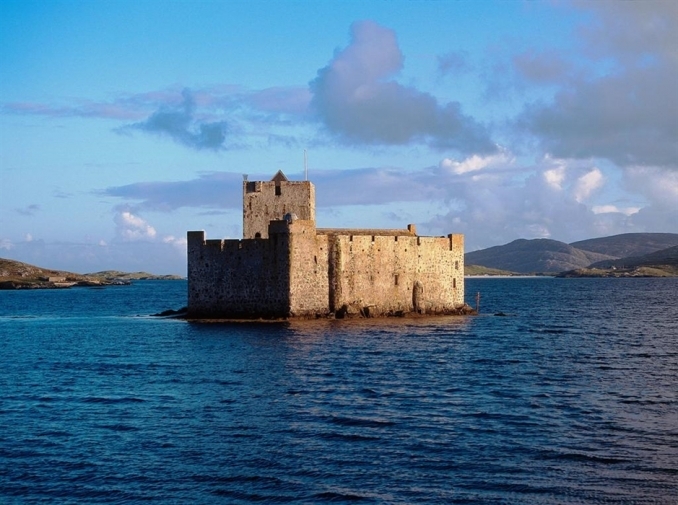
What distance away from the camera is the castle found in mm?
42969

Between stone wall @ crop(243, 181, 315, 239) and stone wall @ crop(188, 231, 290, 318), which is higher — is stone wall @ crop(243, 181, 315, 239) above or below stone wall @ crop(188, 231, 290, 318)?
above

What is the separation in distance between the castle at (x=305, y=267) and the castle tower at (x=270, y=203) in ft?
0.20

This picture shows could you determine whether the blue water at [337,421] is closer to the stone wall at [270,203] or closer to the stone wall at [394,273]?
the stone wall at [394,273]

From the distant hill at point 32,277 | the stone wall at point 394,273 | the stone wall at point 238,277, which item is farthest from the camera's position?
the distant hill at point 32,277

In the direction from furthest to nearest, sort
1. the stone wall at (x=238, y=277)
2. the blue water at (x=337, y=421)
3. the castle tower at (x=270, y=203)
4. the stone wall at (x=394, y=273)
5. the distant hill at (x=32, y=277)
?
the distant hill at (x=32, y=277) → the castle tower at (x=270, y=203) → the stone wall at (x=394, y=273) → the stone wall at (x=238, y=277) → the blue water at (x=337, y=421)

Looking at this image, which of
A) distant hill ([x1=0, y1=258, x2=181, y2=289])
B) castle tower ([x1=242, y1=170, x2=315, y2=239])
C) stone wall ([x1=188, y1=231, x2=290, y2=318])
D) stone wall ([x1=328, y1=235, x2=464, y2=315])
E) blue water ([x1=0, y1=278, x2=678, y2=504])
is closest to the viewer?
blue water ([x1=0, y1=278, x2=678, y2=504])

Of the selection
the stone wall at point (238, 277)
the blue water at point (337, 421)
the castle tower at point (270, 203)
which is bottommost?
the blue water at point (337, 421)

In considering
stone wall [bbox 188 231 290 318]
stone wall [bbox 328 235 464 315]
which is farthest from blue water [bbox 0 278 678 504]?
stone wall [bbox 328 235 464 315]

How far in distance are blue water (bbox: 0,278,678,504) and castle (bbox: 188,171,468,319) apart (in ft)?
20.8

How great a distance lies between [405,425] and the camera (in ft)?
61.7

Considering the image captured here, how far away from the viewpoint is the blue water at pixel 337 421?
14.2 meters

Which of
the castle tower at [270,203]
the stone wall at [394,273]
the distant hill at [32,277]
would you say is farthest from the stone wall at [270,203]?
the distant hill at [32,277]

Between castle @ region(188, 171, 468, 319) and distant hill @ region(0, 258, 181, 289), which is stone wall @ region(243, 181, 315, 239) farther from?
distant hill @ region(0, 258, 181, 289)

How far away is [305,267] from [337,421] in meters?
24.0
